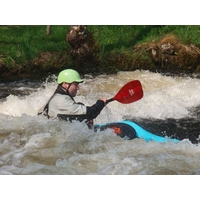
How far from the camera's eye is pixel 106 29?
21.7 ft

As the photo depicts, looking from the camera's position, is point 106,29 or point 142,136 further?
point 106,29

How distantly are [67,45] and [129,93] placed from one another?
2842mm

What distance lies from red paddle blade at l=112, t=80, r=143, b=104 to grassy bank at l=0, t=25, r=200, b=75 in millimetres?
2414

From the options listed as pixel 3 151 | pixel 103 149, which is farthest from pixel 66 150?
pixel 3 151

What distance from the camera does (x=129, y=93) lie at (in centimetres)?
386

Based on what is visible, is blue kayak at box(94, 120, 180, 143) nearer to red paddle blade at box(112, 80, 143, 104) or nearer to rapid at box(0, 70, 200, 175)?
rapid at box(0, 70, 200, 175)

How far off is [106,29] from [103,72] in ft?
2.64

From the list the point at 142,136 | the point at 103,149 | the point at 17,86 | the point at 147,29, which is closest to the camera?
the point at 103,149

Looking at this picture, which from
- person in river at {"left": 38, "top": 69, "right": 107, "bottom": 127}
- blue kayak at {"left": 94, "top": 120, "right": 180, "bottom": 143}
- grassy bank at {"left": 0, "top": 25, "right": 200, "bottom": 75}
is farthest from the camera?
grassy bank at {"left": 0, "top": 25, "right": 200, "bottom": 75}

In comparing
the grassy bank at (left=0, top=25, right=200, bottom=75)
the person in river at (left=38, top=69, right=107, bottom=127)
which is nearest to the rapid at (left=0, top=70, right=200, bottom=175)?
the person in river at (left=38, top=69, right=107, bottom=127)

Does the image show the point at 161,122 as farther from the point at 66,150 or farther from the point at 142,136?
the point at 66,150

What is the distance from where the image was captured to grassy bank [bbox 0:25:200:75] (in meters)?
6.10

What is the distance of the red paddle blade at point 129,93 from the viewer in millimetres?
3826

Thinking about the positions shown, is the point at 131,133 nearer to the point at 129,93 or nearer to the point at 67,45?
the point at 129,93
